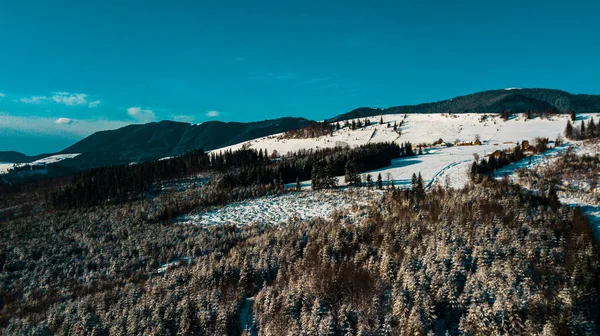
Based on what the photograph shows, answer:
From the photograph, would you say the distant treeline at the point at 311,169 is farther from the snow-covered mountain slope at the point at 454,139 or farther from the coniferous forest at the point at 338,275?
the coniferous forest at the point at 338,275

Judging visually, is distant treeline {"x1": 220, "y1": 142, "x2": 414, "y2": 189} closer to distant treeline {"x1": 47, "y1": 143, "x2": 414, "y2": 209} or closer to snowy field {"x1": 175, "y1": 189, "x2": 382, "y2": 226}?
distant treeline {"x1": 47, "y1": 143, "x2": 414, "y2": 209}

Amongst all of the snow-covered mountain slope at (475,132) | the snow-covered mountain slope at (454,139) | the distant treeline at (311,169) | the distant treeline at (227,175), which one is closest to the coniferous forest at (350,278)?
the snow-covered mountain slope at (454,139)

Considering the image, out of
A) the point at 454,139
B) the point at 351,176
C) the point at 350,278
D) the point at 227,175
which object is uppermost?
the point at 454,139

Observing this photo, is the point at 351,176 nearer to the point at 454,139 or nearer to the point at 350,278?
the point at 350,278

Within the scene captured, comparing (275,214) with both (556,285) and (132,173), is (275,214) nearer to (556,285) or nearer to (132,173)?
(556,285)

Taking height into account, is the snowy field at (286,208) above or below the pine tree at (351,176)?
below

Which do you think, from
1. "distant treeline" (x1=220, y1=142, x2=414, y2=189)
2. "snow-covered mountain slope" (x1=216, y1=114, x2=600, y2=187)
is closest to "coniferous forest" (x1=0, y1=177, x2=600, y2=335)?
"snow-covered mountain slope" (x1=216, y1=114, x2=600, y2=187)

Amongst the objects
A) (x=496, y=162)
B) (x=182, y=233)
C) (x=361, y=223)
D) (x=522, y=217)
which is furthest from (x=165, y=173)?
(x=522, y=217)

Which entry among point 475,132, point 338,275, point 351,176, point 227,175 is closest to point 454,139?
point 475,132

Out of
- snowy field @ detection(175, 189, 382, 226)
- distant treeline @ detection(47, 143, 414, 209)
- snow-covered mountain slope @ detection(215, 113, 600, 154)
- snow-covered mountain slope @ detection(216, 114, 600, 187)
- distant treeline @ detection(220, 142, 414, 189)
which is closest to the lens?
snowy field @ detection(175, 189, 382, 226)
